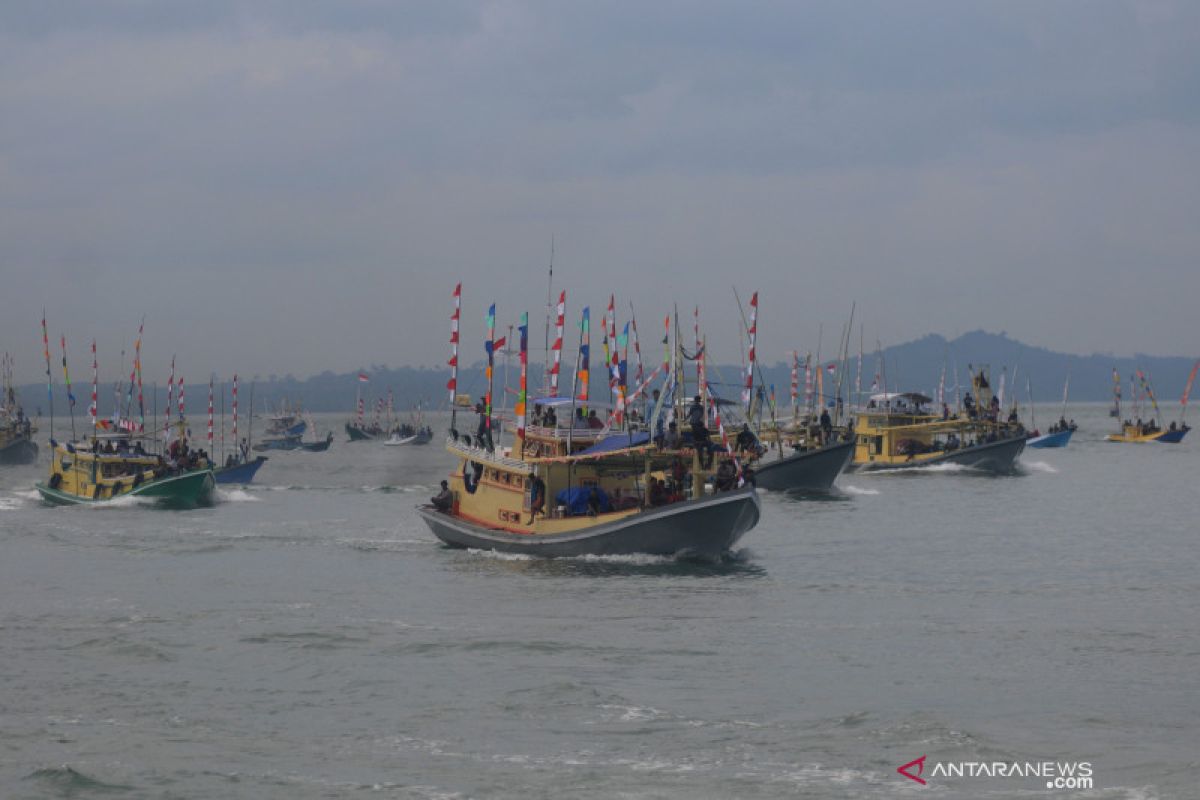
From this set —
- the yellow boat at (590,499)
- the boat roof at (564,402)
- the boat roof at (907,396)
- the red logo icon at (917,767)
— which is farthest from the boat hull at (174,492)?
the red logo icon at (917,767)

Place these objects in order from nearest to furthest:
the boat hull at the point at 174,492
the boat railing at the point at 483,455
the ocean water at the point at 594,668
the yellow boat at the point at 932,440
Answer: the ocean water at the point at 594,668 < the boat railing at the point at 483,455 < the boat hull at the point at 174,492 < the yellow boat at the point at 932,440

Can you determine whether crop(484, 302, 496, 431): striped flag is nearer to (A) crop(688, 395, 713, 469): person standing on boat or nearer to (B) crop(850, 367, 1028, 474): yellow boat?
(A) crop(688, 395, 713, 469): person standing on boat

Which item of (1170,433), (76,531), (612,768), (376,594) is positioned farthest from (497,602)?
(1170,433)

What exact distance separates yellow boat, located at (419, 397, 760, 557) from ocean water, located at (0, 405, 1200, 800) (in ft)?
3.02

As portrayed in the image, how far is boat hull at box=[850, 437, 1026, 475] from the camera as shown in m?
94.6

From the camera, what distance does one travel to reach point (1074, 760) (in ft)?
67.8

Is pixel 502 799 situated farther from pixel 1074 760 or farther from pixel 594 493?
pixel 594 493

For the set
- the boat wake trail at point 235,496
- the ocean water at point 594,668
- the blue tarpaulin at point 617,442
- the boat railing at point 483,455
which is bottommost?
the boat wake trail at point 235,496

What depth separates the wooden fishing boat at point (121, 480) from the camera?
6900 centimetres

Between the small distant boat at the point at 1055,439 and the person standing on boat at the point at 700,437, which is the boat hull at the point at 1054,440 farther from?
the person standing on boat at the point at 700,437

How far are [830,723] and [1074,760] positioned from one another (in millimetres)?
3866

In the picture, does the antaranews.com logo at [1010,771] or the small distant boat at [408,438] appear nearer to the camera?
the antaranews.com logo at [1010,771]

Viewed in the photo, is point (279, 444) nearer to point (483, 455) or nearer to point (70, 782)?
point (483, 455)

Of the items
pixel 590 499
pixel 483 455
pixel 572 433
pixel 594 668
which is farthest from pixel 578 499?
pixel 594 668
